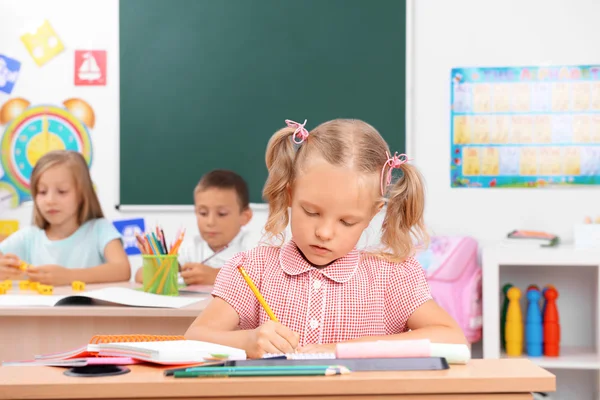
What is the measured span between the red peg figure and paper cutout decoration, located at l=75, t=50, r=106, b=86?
2.27 meters

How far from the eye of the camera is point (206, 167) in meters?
3.65

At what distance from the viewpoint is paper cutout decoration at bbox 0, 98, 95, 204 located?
12.2ft

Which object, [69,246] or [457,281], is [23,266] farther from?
[457,281]

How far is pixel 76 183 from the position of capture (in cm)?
274

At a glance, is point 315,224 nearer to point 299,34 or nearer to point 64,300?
point 64,300

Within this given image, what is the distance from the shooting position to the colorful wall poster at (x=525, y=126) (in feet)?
11.1

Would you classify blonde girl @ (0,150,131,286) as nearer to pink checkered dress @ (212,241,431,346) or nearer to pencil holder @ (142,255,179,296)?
pencil holder @ (142,255,179,296)

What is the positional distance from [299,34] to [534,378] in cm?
297

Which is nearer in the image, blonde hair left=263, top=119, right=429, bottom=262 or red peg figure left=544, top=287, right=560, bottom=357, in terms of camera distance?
blonde hair left=263, top=119, right=429, bottom=262

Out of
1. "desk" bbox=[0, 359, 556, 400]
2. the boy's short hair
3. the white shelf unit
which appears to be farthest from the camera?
the white shelf unit

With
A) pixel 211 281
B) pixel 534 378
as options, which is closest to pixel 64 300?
pixel 211 281

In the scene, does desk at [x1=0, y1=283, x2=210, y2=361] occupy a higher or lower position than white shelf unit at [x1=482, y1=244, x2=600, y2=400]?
higher

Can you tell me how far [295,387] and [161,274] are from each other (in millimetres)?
1305

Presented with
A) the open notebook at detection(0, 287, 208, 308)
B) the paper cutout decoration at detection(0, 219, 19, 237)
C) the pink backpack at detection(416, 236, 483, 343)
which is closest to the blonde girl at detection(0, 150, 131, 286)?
the open notebook at detection(0, 287, 208, 308)
